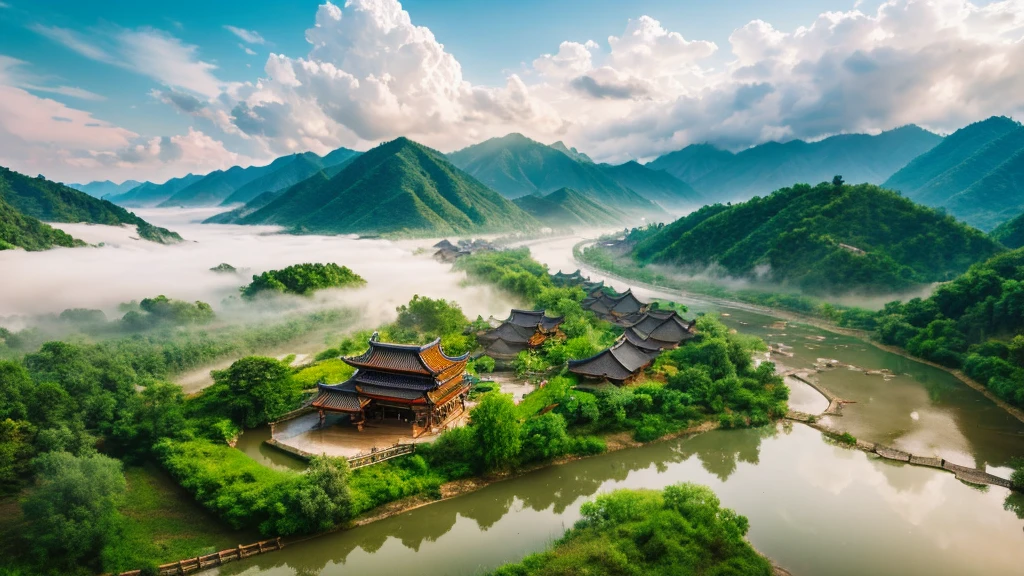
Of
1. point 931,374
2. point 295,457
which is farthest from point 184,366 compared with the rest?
point 931,374

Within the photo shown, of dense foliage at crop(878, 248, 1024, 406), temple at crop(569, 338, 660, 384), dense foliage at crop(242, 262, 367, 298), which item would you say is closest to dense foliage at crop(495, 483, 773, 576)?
temple at crop(569, 338, 660, 384)

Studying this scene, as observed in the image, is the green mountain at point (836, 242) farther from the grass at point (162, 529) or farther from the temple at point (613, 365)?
the grass at point (162, 529)

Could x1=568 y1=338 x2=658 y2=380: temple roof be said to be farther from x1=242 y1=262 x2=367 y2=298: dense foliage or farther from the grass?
x1=242 y1=262 x2=367 y2=298: dense foliage

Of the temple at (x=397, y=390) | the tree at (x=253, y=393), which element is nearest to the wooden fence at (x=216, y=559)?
the temple at (x=397, y=390)

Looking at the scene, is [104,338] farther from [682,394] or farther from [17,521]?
[682,394]

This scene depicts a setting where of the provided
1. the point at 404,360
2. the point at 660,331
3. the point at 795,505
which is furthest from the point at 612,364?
the point at 404,360
